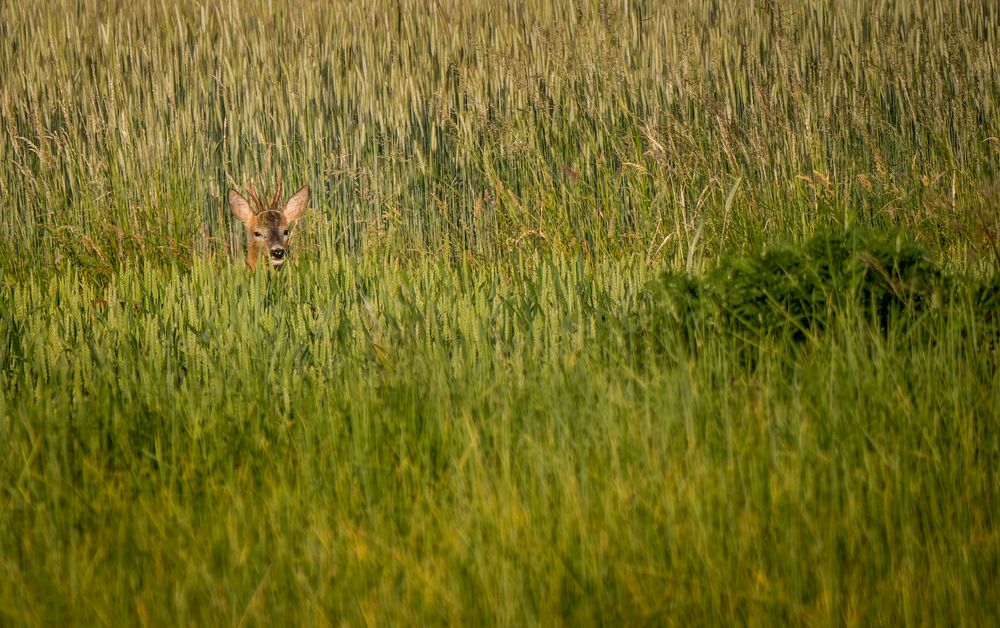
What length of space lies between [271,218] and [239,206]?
8.6 inches

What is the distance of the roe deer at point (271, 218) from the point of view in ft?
17.9

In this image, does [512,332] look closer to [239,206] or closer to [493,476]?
[493,476]

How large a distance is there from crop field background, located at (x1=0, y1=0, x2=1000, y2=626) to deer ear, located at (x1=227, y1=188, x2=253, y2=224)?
0.33 meters

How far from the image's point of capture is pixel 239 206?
564 cm

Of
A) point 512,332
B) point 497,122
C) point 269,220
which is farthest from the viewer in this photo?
point 497,122

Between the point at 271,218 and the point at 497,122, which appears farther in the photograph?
A: the point at 497,122

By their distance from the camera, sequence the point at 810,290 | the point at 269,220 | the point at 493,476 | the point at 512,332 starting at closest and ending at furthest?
the point at 493,476 < the point at 810,290 < the point at 512,332 < the point at 269,220

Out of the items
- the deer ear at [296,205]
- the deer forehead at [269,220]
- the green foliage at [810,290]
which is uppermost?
the deer ear at [296,205]

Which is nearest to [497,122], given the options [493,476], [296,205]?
[296,205]

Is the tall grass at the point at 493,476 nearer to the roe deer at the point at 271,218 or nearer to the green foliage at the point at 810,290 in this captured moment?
the green foliage at the point at 810,290

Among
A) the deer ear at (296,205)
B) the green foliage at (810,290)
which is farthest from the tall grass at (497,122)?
the green foliage at (810,290)

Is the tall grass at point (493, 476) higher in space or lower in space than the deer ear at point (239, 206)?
lower

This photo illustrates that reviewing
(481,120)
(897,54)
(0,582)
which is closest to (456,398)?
(0,582)

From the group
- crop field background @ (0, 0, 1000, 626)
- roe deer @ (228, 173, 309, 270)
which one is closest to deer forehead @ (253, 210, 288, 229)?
roe deer @ (228, 173, 309, 270)
